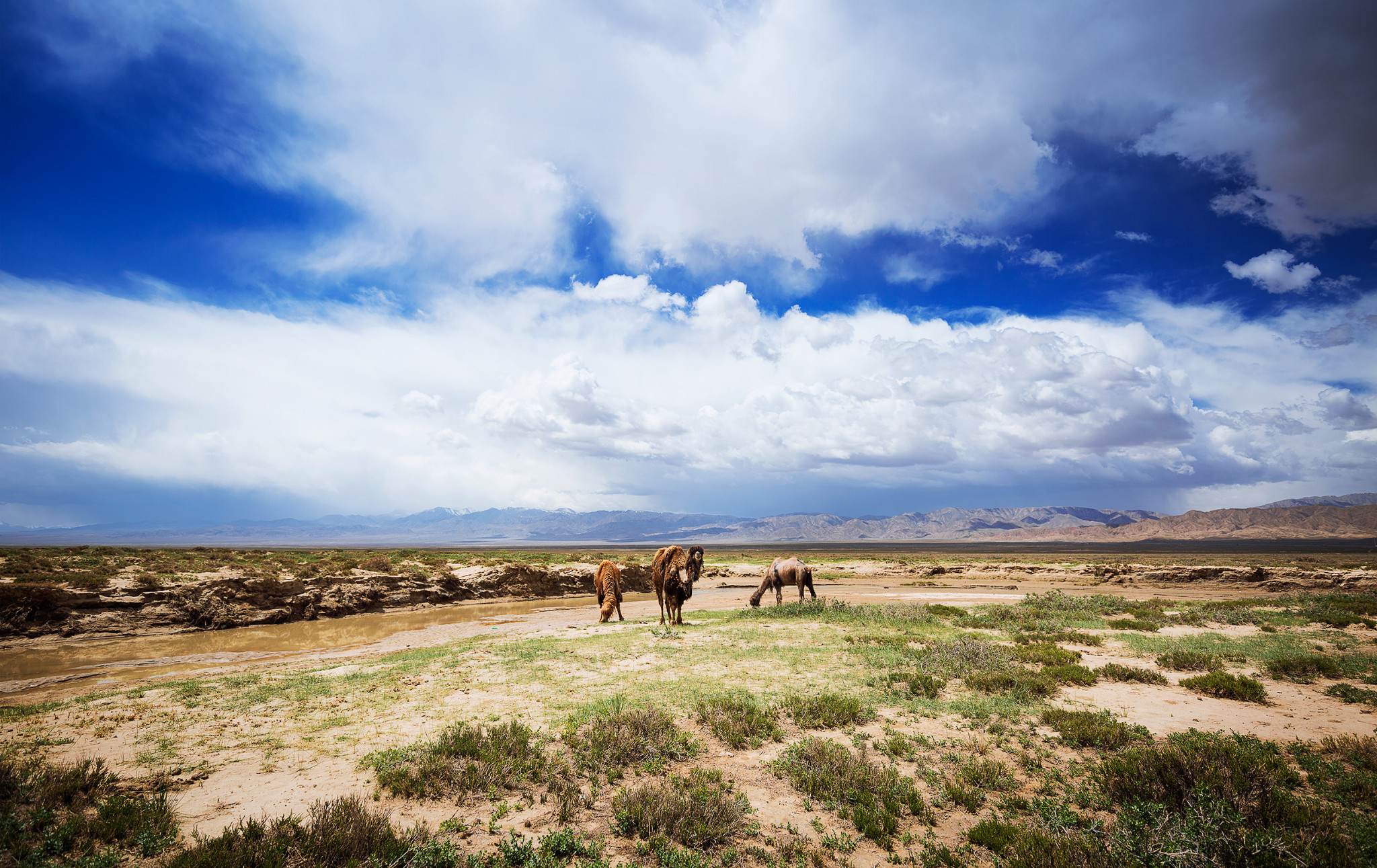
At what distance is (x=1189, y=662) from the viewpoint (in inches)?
466

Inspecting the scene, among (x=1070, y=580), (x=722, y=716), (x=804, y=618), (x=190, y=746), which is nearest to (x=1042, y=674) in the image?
(x=722, y=716)

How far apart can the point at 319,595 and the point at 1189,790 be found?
1259 inches

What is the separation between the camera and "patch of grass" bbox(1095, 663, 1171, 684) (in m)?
10.8

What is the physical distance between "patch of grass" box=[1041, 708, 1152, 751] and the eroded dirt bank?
2989 cm

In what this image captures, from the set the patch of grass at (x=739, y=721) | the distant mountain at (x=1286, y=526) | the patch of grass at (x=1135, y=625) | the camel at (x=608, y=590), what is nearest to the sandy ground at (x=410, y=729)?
the patch of grass at (x=739, y=721)

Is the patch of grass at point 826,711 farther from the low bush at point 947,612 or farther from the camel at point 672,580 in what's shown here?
the low bush at point 947,612

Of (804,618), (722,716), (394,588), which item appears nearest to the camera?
(722,716)

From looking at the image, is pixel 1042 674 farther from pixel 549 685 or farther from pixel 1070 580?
pixel 1070 580

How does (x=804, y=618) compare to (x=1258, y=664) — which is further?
(x=804, y=618)

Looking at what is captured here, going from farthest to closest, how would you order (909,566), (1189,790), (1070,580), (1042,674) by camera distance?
(909,566), (1070,580), (1042,674), (1189,790)

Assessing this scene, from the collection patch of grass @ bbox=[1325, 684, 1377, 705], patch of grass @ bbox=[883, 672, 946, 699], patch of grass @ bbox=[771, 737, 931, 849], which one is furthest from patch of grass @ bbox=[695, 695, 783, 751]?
patch of grass @ bbox=[1325, 684, 1377, 705]

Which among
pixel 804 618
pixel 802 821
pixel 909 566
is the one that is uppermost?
pixel 802 821

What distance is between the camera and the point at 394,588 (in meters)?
29.4

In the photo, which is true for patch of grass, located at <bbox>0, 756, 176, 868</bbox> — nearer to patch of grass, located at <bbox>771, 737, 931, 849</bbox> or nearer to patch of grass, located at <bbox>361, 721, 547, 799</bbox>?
patch of grass, located at <bbox>361, 721, 547, 799</bbox>
